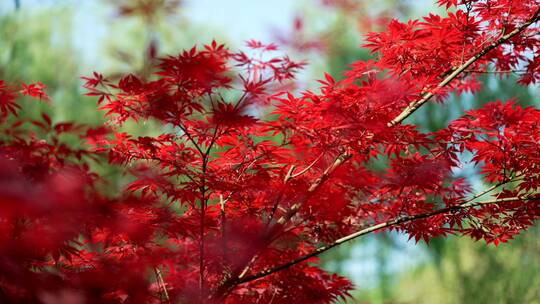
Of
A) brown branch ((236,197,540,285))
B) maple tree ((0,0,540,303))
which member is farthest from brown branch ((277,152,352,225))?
brown branch ((236,197,540,285))

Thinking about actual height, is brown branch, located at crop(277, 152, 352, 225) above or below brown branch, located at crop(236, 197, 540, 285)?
above

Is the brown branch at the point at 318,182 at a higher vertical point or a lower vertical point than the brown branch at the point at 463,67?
lower

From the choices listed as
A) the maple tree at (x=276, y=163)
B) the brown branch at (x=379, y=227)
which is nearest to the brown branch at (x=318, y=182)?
the maple tree at (x=276, y=163)

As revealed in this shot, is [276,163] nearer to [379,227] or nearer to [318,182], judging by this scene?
[318,182]

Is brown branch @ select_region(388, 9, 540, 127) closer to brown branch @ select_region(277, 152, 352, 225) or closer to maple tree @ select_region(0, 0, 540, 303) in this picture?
maple tree @ select_region(0, 0, 540, 303)

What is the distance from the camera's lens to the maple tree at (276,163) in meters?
1.64

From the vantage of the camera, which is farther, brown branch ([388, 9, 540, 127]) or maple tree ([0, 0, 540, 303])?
brown branch ([388, 9, 540, 127])

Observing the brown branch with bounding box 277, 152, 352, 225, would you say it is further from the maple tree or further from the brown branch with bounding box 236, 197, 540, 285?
the brown branch with bounding box 236, 197, 540, 285

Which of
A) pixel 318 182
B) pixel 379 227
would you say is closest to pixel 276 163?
pixel 318 182

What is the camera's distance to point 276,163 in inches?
72.8

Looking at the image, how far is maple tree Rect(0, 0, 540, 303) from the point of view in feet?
5.40

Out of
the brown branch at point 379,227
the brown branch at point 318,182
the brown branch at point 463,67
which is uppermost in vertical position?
the brown branch at point 463,67

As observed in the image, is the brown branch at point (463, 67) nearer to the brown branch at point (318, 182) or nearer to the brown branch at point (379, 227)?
the brown branch at point (318, 182)

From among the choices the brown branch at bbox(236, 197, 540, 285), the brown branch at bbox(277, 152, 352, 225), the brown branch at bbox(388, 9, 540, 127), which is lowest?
the brown branch at bbox(236, 197, 540, 285)
